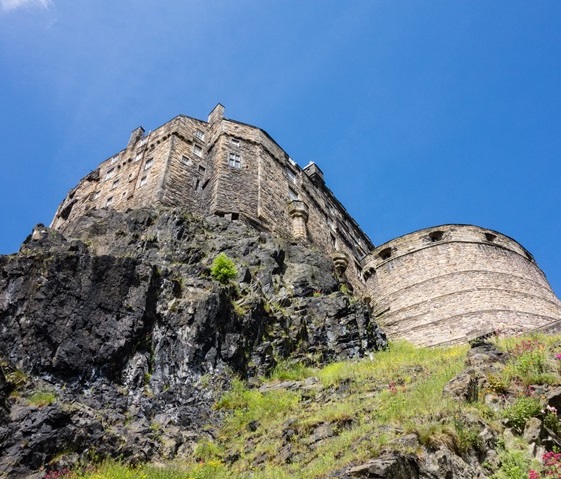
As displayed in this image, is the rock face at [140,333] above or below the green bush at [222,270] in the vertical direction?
below

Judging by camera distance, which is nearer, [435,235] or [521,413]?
[521,413]

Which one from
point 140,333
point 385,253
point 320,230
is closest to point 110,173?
point 320,230

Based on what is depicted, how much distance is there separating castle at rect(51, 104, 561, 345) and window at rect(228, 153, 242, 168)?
8 centimetres

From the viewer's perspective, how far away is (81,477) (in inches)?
398

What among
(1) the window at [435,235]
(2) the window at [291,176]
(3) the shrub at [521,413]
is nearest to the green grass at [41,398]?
(3) the shrub at [521,413]

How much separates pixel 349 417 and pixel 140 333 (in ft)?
21.5

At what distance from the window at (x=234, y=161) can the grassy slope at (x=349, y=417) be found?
14.8 meters

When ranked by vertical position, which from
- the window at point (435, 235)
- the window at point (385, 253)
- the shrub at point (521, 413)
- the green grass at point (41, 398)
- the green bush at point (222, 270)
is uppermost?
the window at point (435, 235)

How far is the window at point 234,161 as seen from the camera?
28134mm

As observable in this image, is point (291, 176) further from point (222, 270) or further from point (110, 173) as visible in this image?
point (222, 270)

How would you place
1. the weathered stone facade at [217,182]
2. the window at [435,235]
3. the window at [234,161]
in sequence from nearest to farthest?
the weathered stone facade at [217,182] → the window at [435,235] → the window at [234,161]

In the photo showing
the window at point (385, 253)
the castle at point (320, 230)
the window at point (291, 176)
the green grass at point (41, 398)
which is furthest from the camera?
the window at point (291, 176)

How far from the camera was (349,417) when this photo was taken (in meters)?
11.0

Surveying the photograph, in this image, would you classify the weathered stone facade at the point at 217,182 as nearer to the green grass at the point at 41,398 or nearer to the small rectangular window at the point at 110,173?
the small rectangular window at the point at 110,173
